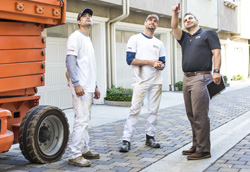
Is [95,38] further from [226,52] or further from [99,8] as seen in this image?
[226,52]

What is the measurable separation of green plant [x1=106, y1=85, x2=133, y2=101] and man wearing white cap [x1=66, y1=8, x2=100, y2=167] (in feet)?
23.6

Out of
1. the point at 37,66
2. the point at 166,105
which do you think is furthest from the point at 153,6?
the point at 37,66

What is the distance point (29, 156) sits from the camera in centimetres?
499

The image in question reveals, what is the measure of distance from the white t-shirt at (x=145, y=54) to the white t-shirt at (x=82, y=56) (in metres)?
1.12

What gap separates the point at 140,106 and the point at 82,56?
57.5 inches

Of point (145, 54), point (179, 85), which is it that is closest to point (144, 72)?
point (145, 54)

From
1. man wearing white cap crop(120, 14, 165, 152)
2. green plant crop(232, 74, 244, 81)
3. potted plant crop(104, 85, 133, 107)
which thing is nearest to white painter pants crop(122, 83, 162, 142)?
man wearing white cap crop(120, 14, 165, 152)

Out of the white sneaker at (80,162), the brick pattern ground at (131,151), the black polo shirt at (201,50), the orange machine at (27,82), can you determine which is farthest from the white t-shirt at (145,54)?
the white sneaker at (80,162)

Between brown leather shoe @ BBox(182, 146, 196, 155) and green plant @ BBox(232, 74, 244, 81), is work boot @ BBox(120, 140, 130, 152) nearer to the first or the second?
brown leather shoe @ BBox(182, 146, 196, 155)

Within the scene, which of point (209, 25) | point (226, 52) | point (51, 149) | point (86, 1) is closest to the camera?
point (51, 149)

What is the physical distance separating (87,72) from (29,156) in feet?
4.14

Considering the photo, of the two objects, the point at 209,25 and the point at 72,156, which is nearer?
the point at 72,156

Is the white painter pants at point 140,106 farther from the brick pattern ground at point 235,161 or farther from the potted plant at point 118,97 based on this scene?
the potted plant at point 118,97

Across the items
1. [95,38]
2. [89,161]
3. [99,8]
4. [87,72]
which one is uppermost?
[99,8]
